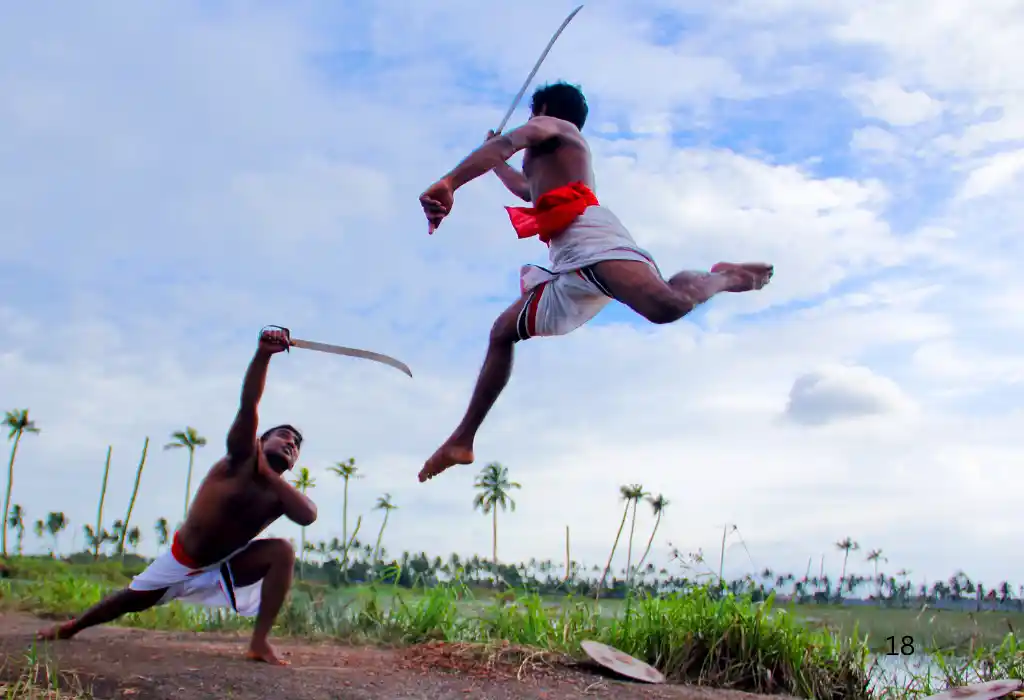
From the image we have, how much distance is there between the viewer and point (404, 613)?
708cm

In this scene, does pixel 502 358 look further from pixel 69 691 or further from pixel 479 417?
pixel 69 691

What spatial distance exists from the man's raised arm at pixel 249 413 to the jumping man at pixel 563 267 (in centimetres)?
127

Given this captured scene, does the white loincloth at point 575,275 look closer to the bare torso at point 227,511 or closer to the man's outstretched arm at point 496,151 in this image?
the man's outstretched arm at point 496,151

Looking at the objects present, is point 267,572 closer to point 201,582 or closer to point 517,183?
point 201,582

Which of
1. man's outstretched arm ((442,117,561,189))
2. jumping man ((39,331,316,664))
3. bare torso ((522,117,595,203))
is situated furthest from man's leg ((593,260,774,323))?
jumping man ((39,331,316,664))

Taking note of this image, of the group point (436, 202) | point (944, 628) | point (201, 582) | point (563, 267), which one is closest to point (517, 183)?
point (563, 267)

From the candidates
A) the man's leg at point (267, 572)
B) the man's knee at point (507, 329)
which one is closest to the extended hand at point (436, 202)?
the man's knee at point (507, 329)

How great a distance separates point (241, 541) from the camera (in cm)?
539

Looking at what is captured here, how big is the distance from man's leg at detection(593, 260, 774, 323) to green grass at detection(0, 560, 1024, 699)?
9.44 feet

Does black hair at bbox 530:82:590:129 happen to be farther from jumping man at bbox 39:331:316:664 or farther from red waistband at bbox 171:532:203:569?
red waistband at bbox 171:532:203:569

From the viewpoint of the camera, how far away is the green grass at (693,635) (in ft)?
20.9

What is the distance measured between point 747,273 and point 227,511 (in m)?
3.01

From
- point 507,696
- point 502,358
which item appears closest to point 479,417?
point 502,358

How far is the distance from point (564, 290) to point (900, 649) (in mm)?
4884
